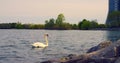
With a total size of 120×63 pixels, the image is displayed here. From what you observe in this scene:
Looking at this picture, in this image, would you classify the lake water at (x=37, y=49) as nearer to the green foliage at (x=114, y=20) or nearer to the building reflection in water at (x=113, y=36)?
the building reflection in water at (x=113, y=36)

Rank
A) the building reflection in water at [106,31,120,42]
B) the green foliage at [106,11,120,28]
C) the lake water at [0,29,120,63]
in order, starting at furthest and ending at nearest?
the green foliage at [106,11,120,28] < the building reflection in water at [106,31,120,42] < the lake water at [0,29,120,63]

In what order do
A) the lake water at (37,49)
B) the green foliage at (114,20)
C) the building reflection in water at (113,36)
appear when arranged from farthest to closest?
the green foliage at (114,20)
the building reflection in water at (113,36)
the lake water at (37,49)

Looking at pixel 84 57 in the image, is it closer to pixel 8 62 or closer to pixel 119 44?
pixel 119 44

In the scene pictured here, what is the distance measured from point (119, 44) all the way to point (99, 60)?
1.84 m

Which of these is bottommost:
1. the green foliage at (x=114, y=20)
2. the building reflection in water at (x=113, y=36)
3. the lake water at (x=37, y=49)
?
the building reflection in water at (x=113, y=36)

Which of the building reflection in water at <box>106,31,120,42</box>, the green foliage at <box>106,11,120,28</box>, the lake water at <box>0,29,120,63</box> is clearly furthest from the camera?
the green foliage at <box>106,11,120,28</box>

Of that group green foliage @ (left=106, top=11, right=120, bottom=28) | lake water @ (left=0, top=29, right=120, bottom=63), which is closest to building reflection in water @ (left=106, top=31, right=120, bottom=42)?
lake water @ (left=0, top=29, right=120, bottom=63)

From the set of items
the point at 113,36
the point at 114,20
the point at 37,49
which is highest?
the point at 114,20

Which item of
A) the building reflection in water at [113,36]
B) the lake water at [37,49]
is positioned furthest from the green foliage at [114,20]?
the lake water at [37,49]

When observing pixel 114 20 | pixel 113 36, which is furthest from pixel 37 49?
pixel 114 20

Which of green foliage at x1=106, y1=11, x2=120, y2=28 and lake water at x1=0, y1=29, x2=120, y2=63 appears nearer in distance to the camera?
lake water at x1=0, y1=29, x2=120, y2=63

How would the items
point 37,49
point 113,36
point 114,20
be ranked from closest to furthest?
1. point 37,49
2. point 113,36
3. point 114,20

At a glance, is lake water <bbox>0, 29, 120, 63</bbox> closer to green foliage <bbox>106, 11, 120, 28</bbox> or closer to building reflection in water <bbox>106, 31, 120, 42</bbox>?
building reflection in water <bbox>106, 31, 120, 42</bbox>

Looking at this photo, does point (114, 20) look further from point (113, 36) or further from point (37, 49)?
point (37, 49)
